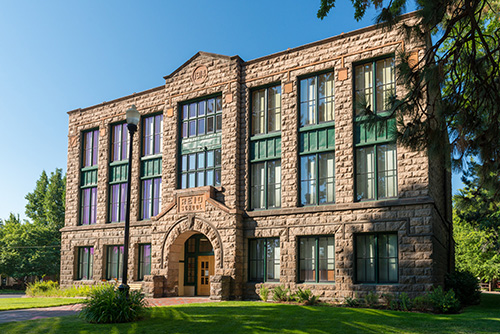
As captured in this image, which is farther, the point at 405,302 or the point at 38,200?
the point at 38,200

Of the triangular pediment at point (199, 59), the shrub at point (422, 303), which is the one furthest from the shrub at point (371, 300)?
the triangular pediment at point (199, 59)

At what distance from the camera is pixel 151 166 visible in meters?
24.8

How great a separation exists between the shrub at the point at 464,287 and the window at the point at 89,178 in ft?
58.9

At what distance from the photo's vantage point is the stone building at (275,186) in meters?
17.8

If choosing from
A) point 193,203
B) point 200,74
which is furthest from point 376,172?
point 200,74

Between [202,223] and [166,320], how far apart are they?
8.21 metres

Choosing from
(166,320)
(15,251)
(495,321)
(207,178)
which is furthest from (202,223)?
(15,251)

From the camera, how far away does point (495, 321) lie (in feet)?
43.1

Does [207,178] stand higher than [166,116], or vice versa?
[166,116]

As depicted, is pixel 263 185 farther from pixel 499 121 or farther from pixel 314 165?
pixel 499 121

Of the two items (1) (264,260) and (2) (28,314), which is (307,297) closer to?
(1) (264,260)

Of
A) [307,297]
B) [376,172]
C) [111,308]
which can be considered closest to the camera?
[111,308]

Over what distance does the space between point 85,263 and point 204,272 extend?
7.86 metres

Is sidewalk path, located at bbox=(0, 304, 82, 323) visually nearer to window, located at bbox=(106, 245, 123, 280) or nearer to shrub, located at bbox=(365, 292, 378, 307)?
window, located at bbox=(106, 245, 123, 280)
